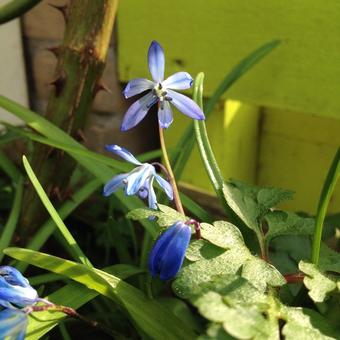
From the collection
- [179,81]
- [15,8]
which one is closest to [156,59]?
[179,81]

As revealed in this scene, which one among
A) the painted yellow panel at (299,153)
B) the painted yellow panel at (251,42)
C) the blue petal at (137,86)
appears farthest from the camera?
the painted yellow panel at (299,153)

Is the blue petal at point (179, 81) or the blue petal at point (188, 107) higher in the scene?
the blue petal at point (179, 81)

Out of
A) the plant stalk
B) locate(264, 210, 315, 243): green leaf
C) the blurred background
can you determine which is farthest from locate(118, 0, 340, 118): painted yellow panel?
locate(264, 210, 315, 243): green leaf

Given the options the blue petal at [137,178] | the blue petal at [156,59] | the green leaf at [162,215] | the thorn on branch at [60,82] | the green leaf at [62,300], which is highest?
the blue petal at [156,59]

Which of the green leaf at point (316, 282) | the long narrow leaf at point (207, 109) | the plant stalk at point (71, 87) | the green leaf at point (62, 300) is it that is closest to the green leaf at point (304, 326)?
the green leaf at point (316, 282)

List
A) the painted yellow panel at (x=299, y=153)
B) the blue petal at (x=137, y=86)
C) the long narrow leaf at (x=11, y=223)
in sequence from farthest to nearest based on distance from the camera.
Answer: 1. the painted yellow panel at (x=299, y=153)
2. the long narrow leaf at (x=11, y=223)
3. the blue petal at (x=137, y=86)

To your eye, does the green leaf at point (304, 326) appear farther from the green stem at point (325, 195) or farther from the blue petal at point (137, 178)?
the blue petal at point (137, 178)
